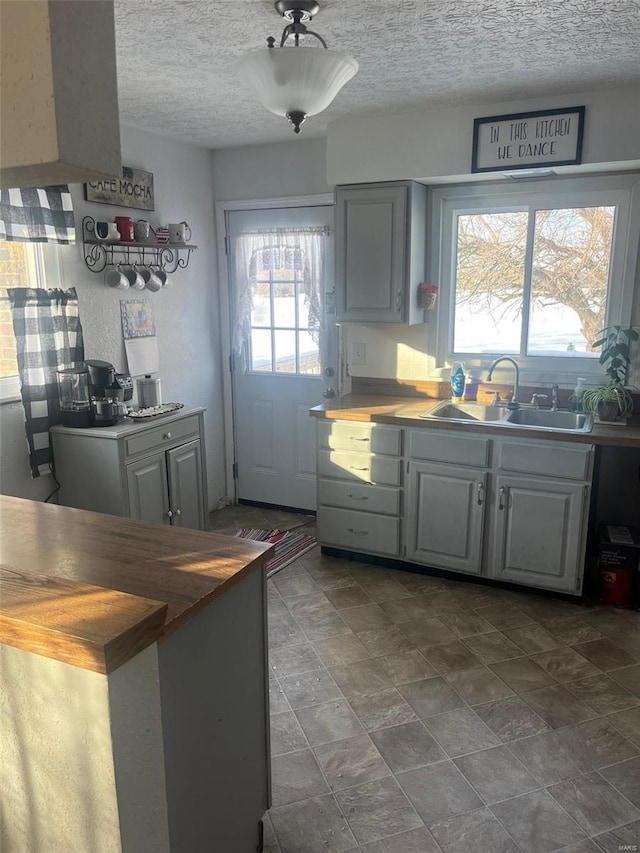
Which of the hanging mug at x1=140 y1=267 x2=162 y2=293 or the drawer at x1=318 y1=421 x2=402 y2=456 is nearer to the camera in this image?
the drawer at x1=318 y1=421 x2=402 y2=456

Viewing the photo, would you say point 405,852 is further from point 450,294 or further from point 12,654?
point 450,294

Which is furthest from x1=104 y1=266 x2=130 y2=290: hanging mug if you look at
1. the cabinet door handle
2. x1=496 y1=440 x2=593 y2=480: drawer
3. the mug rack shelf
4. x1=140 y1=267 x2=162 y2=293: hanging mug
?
the cabinet door handle

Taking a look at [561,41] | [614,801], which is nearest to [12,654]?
[614,801]

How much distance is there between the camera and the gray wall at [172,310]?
3.22 meters

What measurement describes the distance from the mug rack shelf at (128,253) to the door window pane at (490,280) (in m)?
1.65

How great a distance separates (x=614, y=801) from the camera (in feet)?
6.68

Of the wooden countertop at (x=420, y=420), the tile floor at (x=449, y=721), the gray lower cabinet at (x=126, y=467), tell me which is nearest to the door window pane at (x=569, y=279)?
the wooden countertop at (x=420, y=420)

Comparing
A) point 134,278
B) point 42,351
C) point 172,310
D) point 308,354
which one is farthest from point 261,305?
point 42,351

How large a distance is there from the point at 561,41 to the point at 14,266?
254 centimetres

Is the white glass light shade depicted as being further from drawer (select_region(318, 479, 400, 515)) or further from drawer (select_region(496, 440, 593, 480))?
drawer (select_region(318, 479, 400, 515))

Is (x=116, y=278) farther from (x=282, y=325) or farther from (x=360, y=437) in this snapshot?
(x=360, y=437)

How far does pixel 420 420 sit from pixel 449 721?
4.86 feet

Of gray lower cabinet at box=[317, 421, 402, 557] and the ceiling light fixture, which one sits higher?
the ceiling light fixture

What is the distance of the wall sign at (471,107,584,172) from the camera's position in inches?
122
